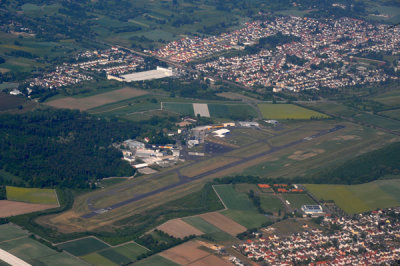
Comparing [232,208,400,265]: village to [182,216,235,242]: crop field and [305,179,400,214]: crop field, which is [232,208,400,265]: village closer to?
[182,216,235,242]: crop field

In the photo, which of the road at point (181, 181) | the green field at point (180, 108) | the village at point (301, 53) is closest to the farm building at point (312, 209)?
the road at point (181, 181)

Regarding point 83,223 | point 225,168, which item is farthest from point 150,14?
point 83,223

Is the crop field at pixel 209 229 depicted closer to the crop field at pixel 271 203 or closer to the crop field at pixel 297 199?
the crop field at pixel 271 203

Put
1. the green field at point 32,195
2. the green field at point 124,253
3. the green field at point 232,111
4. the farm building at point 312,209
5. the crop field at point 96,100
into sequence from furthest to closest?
the crop field at point 96,100 < the green field at point 232,111 < the farm building at point 312,209 < the green field at point 32,195 < the green field at point 124,253

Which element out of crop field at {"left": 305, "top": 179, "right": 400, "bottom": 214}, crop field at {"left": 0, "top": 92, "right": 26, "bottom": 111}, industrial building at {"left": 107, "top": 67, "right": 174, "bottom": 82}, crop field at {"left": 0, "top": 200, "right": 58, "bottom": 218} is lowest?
crop field at {"left": 0, "top": 200, "right": 58, "bottom": 218}

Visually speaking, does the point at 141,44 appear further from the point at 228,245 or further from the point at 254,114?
the point at 228,245

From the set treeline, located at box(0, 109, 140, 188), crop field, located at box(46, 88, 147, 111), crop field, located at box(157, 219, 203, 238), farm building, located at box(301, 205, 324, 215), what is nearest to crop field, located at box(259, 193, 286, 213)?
farm building, located at box(301, 205, 324, 215)
